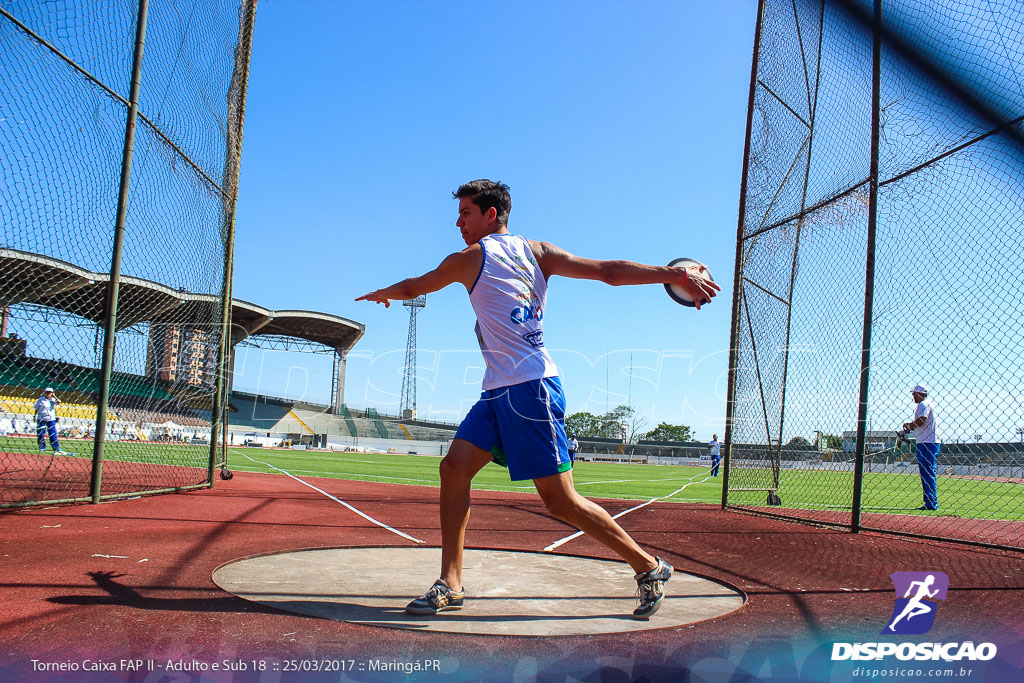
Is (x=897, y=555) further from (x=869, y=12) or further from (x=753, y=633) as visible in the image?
(x=869, y=12)

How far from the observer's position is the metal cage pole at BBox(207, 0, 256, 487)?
855cm

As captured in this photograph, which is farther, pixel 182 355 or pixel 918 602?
pixel 182 355

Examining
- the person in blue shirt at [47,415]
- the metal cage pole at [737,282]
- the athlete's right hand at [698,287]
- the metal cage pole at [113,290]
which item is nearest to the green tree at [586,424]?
the person in blue shirt at [47,415]

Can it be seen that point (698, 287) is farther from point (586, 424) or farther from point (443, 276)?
point (586, 424)

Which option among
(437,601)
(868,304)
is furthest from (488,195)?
(868,304)

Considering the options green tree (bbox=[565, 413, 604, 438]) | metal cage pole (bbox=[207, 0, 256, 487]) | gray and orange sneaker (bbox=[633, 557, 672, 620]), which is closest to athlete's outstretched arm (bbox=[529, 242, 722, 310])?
gray and orange sneaker (bbox=[633, 557, 672, 620])

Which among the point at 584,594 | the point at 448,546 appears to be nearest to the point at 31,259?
the point at 448,546

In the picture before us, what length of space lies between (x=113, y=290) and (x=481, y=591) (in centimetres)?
444

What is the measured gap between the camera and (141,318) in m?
8.50

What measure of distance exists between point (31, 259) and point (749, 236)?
26.5ft

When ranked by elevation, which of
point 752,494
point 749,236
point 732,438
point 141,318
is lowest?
point 752,494

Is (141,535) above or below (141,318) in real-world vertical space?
below

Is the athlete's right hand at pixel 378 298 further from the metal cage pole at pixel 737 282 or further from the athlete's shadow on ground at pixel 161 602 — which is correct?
the metal cage pole at pixel 737 282

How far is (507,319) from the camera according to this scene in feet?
11.0
